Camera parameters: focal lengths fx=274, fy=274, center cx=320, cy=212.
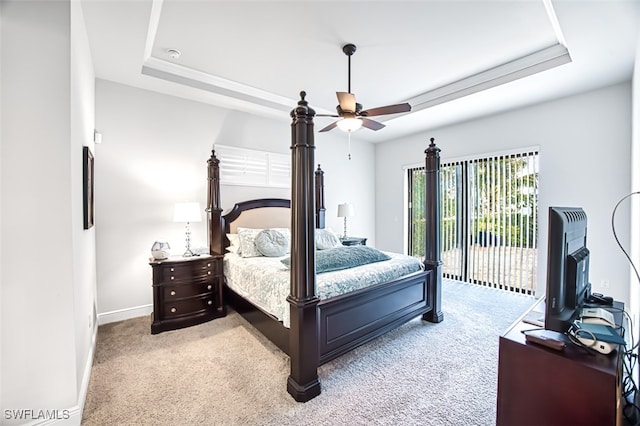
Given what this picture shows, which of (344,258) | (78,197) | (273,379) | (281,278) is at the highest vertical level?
(78,197)

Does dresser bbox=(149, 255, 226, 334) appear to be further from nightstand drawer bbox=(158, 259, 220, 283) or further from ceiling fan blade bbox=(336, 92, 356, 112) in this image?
ceiling fan blade bbox=(336, 92, 356, 112)

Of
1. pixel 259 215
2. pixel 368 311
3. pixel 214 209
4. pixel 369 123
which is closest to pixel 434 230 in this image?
pixel 368 311

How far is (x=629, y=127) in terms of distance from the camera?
3291 millimetres

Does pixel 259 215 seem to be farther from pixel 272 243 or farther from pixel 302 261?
pixel 302 261

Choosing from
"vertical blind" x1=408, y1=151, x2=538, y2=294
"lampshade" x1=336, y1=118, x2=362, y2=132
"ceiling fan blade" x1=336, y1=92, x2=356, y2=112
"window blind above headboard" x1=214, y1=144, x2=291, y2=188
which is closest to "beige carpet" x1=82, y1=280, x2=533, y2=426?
"vertical blind" x1=408, y1=151, x2=538, y2=294

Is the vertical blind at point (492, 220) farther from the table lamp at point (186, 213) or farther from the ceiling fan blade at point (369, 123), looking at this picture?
the table lamp at point (186, 213)

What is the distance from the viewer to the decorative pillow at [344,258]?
264 cm

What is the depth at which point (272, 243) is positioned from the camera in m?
3.59

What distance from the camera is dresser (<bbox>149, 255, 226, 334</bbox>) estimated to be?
301 centimetres

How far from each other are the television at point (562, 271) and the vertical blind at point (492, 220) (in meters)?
3.37

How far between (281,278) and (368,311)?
87 centimetres

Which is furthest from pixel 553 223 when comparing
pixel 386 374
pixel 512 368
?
pixel 386 374

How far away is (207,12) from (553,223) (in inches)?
113

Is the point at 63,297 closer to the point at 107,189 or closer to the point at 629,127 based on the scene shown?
the point at 107,189
